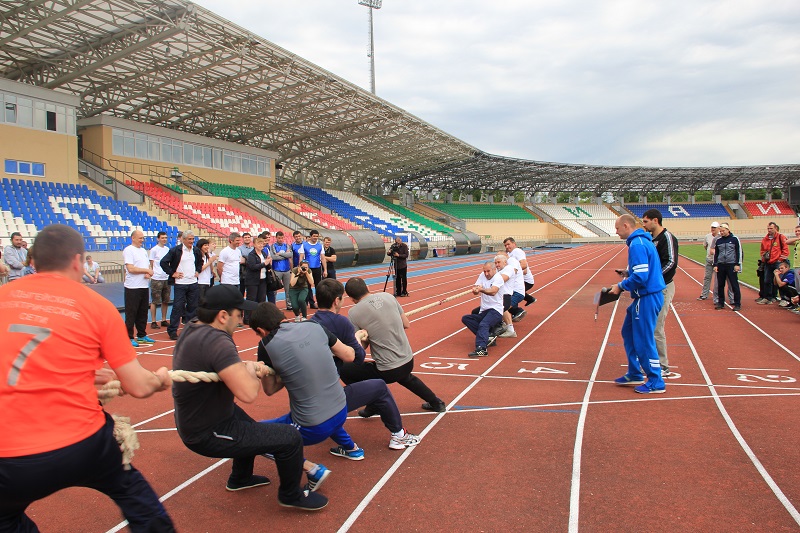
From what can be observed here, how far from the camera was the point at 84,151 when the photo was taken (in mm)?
30156

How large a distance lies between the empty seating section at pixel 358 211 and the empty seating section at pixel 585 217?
30942 mm

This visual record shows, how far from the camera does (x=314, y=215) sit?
39.0m

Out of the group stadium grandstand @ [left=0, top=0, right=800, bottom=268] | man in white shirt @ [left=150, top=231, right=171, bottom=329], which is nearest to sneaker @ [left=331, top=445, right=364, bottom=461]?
man in white shirt @ [left=150, top=231, right=171, bottom=329]

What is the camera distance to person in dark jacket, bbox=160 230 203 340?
30.6 feet

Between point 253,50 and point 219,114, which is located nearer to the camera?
point 253,50

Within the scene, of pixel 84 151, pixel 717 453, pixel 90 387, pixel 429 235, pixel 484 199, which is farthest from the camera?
pixel 484 199

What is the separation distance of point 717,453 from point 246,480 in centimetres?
362

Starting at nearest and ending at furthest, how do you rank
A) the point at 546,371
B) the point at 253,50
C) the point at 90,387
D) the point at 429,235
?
1. the point at 90,387
2. the point at 546,371
3. the point at 253,50
4. the point at 429,235

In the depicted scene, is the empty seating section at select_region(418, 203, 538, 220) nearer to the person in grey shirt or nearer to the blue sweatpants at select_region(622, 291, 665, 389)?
the blue sweatpants at select_region(622, 291, 665, 389)

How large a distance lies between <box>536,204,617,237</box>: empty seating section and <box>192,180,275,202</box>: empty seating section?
4825cm

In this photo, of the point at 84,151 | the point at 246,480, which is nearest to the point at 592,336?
the point at 246,480

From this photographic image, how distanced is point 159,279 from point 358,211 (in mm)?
39985

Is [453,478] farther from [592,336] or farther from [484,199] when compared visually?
[484,199]

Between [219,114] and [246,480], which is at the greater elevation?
[219,114]
